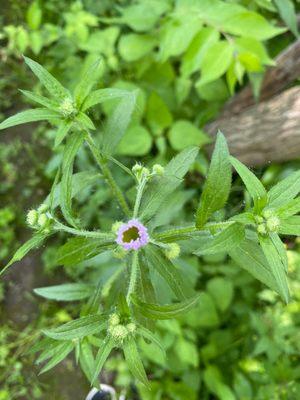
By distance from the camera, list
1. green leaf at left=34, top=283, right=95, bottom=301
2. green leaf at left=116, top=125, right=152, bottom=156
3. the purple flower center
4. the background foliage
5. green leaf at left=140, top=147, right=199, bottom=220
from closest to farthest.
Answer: the purple flower center
green leaf at left=140, top=147, right=199, bottom=220
green leaf at left=34, top=283, right=95, bottom=301
the background foliage
green leaf at left=116, top=125, right=152, bottom=156

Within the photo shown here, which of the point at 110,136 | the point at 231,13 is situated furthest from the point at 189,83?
the point at 110,136

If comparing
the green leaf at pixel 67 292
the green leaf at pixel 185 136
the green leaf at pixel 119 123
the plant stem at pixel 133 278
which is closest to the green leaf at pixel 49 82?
the green leaf at pixel 119 123

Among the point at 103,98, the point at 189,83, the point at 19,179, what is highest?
the point at 103,98

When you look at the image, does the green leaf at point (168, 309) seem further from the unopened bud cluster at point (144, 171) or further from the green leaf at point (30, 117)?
the green leaf at point (30, 117)

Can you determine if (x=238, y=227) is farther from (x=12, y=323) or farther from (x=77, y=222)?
(x=12, y=323)

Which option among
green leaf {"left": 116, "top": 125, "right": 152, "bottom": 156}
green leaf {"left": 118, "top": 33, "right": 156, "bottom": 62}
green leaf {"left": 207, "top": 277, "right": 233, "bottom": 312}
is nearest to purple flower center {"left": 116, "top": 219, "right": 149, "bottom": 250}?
green leaf {"left": 116, "top": 125, "right": 152, "bottom": 156}

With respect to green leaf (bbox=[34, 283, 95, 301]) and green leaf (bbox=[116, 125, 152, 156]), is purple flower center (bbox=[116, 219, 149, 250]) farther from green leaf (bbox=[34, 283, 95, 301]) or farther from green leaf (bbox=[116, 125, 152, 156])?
green leaf (bbox=[116, 125, 152, 156])

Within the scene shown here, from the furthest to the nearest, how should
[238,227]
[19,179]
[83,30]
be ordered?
[19,179] → [83,30] → [238,227]
